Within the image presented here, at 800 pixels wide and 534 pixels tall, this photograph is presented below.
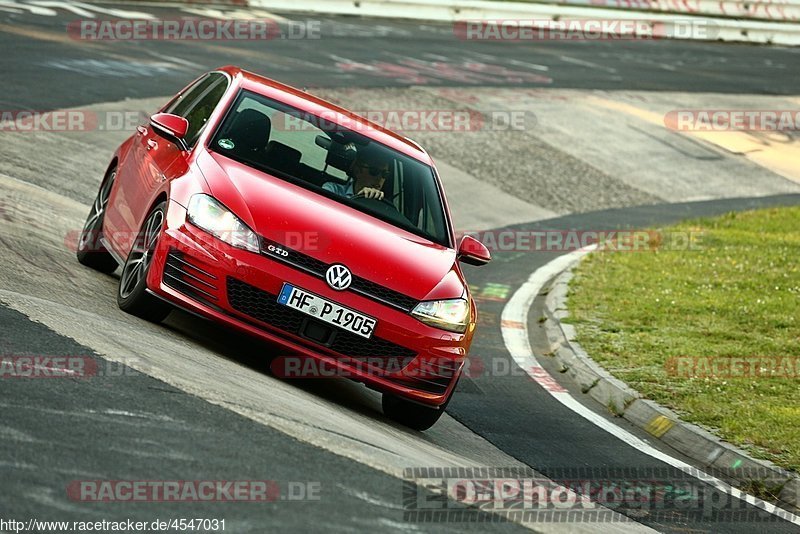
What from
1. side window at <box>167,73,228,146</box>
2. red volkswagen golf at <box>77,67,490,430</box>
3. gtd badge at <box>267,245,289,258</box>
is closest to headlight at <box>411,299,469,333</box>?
red volkswagen golf at <box>77,67,490,430</box>

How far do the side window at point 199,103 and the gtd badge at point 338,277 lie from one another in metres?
1.71

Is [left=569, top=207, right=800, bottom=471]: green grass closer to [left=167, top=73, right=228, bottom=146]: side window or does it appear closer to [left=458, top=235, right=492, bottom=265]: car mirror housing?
[left=458, top=235, right=492, bottom=265]: car mirror housing

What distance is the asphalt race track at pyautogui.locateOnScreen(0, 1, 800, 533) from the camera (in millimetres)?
5441

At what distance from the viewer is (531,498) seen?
253 inches

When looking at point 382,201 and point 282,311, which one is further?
point 382,201

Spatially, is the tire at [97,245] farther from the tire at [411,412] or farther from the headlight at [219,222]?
the tire at [411,412]

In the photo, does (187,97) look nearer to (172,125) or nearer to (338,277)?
(172,125)

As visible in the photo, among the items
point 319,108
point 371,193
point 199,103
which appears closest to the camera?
point 371,193

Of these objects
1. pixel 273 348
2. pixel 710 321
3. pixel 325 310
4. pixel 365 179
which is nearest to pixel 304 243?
pixel 325 310

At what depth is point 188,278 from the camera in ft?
24.9

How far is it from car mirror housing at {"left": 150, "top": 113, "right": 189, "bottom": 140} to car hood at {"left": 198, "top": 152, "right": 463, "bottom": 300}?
42cm

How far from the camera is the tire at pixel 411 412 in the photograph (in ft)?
26.7

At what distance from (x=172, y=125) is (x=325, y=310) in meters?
2.02

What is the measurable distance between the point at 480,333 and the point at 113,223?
390 centimetres
